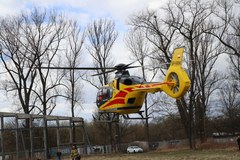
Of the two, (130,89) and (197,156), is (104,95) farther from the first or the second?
(197,156)

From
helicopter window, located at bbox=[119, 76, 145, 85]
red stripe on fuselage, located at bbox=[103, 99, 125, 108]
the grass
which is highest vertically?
helicopter window, located at bbox=[119, 76, 145, 85]

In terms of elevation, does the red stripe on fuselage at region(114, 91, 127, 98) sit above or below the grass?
above

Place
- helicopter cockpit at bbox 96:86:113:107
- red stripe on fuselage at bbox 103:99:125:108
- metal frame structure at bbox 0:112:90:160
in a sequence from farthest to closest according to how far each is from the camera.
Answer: metal frame structure at bbox 0:112:90:160
helicopter cockpit at bbox 96:86:113:107
red stripe on fuselage at bbox 103:99:125:108

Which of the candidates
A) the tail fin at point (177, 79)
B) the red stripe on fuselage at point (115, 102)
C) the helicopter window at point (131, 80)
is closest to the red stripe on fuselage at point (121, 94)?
the red stripe on fuselage at point (115, 102)

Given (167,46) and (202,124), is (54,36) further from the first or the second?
(202,124)

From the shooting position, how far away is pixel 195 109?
5375cm

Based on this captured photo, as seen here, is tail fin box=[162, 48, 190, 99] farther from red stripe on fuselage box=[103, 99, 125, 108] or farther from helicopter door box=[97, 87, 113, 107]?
helicopter door box=[97, 87, 113, 107]

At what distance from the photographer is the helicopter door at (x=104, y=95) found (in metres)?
22.0

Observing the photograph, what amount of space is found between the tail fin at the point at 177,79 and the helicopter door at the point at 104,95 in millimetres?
4394

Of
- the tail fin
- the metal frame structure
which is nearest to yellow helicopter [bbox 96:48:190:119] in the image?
the tail fin

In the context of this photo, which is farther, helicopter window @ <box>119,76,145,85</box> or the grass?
the grass

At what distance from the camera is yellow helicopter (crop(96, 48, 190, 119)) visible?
18.1 m

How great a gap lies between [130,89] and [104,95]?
2.26 metres

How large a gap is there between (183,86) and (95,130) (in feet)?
164
